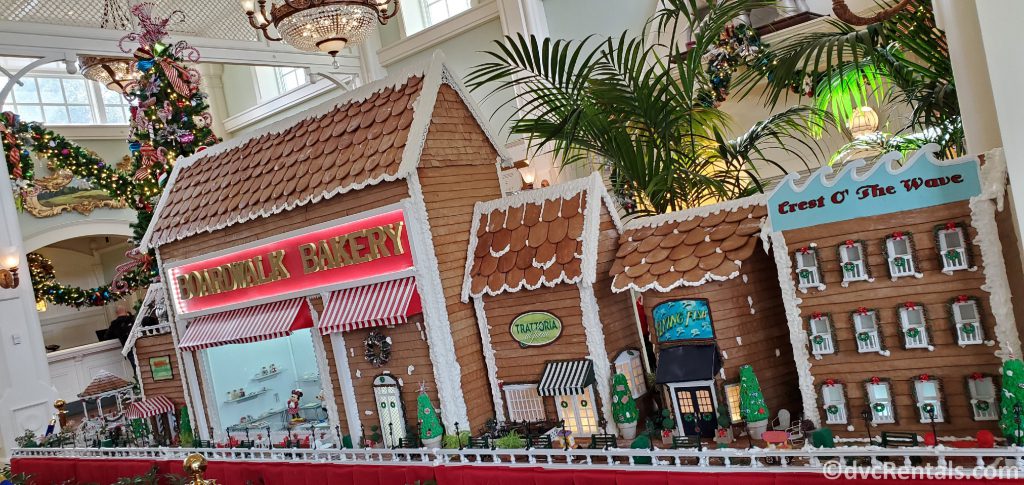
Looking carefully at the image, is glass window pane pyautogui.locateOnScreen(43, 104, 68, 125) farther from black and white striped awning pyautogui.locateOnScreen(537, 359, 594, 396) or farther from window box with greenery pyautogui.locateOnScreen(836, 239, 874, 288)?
window box with greenery pyautogui.locateOnScreen(836, 239, 874, 288)

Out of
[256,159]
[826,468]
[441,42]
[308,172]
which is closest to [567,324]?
[826,468]

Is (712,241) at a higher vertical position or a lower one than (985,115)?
lower

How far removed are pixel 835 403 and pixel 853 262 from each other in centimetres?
126

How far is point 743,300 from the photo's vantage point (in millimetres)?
7527

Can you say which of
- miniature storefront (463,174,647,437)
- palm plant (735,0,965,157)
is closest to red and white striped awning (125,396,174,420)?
miniature storefront (463,174,647,437)

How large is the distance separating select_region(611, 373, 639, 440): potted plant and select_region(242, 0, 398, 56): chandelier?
5.25 metres

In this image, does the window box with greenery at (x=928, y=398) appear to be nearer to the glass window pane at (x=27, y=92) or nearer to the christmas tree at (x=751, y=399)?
the christmas tree at (x=751, y=399)

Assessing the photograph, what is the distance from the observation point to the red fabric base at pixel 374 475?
246 inches

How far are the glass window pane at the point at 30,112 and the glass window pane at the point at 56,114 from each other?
11 cm

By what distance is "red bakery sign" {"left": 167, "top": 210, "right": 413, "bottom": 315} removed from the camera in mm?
8859

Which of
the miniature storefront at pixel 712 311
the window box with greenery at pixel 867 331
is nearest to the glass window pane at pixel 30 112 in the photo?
the miniature storefront at pixel 712 311

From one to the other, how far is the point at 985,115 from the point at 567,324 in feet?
13.7

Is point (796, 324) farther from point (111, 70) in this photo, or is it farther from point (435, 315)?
point (111, 70)

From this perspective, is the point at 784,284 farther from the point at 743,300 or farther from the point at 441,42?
the point at 441,42
